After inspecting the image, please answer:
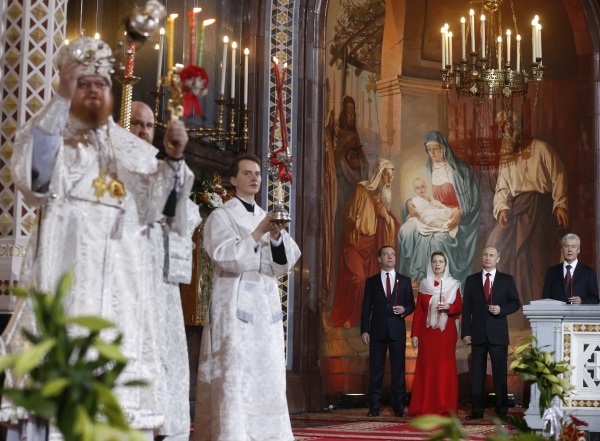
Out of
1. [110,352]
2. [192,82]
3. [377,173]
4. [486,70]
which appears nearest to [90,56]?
[192,82]

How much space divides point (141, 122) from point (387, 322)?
690 cm

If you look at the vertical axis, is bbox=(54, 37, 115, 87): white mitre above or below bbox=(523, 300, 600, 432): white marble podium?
above

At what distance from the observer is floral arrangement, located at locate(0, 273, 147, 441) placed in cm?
223

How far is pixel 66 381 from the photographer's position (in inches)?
90.9

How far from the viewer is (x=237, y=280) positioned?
6691 mm

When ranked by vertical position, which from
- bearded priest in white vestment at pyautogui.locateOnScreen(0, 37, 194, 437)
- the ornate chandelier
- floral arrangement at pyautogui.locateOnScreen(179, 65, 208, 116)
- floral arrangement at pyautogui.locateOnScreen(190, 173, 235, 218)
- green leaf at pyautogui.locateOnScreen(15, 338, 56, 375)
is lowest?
green leaf at pyautogui.locateOnScreen(15, 338, 56, 375)

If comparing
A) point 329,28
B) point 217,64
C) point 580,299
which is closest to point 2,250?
point 217,64

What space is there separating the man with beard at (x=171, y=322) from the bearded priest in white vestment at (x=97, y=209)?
1247mm

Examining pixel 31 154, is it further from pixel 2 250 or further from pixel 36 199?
pixel 2 250

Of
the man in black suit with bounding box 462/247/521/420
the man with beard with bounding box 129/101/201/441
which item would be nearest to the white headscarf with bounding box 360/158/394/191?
the man in black suit with bounding box 462/247/521/420

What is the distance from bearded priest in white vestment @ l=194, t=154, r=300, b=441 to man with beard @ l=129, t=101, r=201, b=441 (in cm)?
63

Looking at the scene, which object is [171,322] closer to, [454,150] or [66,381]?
[66,381]

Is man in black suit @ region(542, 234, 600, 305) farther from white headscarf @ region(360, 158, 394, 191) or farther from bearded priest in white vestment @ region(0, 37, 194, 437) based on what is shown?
bearded priest in white vestment @ region(0, 37, 194, 437)

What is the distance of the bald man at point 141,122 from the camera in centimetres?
558
